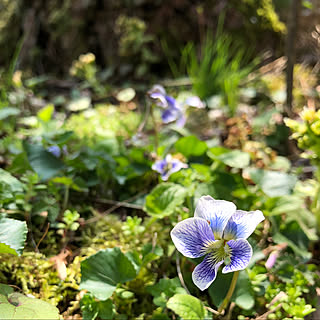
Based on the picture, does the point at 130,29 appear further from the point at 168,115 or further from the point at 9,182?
the point at 9,182

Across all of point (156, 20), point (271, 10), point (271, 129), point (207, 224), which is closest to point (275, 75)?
point (271, 10)

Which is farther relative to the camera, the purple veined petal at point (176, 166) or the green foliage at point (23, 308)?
the purple veined petal at point (176, 166)

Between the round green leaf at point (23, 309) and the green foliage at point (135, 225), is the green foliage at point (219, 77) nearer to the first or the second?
the green foliage at point (135, 225)

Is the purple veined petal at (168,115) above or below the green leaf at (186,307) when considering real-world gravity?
above

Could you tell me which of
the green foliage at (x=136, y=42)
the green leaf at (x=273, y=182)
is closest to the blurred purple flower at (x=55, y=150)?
the green leaf at (x=273, y=182)

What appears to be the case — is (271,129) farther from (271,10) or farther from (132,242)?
(271,10)

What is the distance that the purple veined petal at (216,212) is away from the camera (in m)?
0.77

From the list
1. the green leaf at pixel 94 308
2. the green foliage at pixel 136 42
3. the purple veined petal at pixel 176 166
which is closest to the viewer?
the green leaf at pixel 94 308

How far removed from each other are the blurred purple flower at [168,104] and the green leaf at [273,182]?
1.43 ft

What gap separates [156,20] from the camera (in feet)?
9.59

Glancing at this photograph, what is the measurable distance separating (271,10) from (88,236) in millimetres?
2303

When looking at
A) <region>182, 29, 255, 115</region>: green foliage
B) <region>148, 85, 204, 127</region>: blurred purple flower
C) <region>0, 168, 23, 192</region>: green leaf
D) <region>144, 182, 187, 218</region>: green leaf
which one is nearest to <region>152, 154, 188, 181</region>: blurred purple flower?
<region>144, 182, 187, 218</region>: green leaf

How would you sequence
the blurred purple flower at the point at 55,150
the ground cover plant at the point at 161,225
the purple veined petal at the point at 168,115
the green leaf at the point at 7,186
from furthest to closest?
the purple veined petal at the point at 168,115
the blurred purple flower at the point at 55,150
the green leaf at the point at 7,186
the ground cover plant at the point at 161,225

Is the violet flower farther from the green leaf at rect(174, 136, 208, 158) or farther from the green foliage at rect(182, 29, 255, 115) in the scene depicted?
the green foliage at rect(182, 29, 255, 115)
